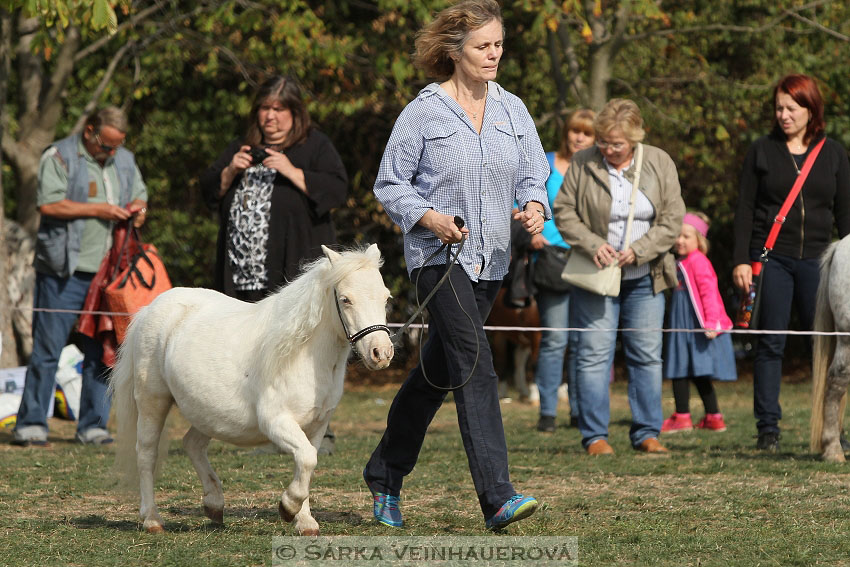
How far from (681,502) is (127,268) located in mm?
4476

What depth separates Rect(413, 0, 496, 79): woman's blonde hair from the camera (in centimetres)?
525

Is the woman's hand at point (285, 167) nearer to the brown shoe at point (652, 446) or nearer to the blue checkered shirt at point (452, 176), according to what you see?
the blue checkered shirt at point (452, 176)

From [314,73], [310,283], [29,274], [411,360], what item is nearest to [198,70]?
[314,73]

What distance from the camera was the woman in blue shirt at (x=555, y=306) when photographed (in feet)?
31.6

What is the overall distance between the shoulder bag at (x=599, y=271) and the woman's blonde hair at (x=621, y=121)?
0.19m

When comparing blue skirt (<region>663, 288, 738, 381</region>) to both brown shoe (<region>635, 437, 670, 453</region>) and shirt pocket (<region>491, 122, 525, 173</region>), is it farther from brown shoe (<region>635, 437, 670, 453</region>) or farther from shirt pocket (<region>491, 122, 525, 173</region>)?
Result: shirt pocket (<region>491, 122, 525, 173</region>)

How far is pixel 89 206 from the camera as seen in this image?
29.1ft

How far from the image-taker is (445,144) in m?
5.25

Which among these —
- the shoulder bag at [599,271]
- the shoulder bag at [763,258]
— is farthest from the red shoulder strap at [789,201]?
the shoulder bag at [599,271]

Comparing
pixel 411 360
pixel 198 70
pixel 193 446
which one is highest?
pixel 198 70

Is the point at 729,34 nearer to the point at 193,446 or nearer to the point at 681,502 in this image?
the point at 681,502

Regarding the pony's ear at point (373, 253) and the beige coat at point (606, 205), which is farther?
the beige coat at point (606, 205)

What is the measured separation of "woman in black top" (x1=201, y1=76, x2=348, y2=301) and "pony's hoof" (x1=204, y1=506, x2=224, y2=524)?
7.53ft

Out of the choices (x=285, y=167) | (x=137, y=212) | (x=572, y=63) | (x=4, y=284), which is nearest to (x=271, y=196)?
(x=285, y=167)
